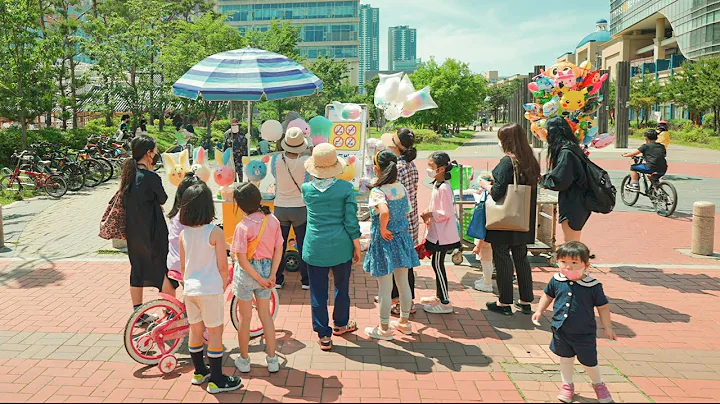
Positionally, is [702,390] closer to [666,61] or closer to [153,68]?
[153,68]

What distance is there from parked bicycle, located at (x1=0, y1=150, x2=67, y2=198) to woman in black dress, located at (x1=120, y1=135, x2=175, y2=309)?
10568 mm

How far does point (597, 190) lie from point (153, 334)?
4815mm

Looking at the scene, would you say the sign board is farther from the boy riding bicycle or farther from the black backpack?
the boy riding bicycle

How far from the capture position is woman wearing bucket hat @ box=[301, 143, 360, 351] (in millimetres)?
4906

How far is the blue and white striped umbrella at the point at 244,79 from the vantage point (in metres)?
7.39

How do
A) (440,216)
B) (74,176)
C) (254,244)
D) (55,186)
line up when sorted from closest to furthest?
(254,244)
(440,216)
(55,186)
(74,176)

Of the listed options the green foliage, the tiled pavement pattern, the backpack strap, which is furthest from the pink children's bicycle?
the green foliage

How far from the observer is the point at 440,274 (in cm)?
601

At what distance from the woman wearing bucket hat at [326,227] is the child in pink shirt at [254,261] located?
0.45m

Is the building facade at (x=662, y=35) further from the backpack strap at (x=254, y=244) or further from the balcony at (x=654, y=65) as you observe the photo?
the backpack strap at (x=254, y=244)

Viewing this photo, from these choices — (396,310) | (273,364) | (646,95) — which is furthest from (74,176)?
(646,95)

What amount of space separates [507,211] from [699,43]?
2460 inches

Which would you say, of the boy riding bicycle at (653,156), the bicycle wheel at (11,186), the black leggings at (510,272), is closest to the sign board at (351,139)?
the black leggings at (510,272)

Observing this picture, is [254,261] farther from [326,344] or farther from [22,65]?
[22,65]
